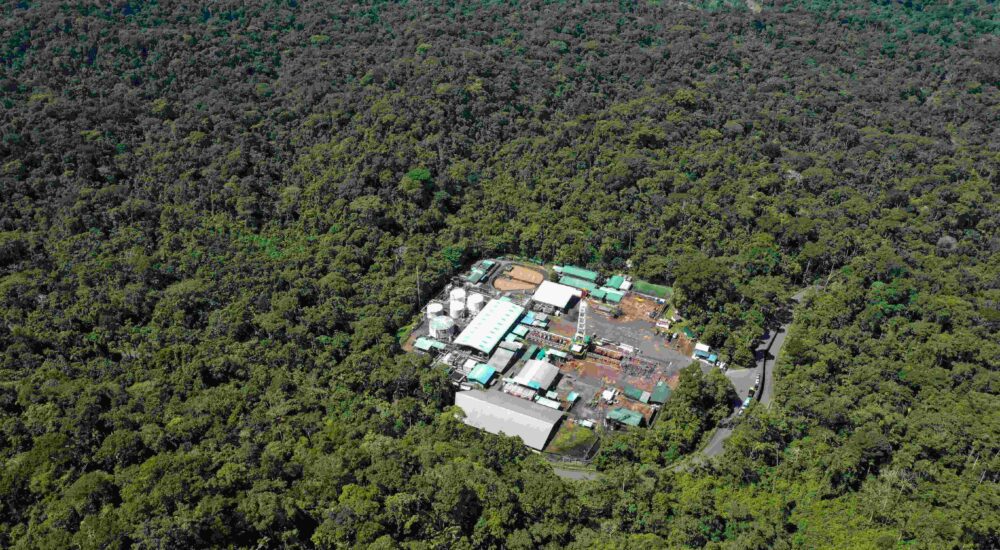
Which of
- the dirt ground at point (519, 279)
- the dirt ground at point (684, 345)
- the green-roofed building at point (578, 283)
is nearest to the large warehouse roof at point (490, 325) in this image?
the dirt ground at point (519, 279)

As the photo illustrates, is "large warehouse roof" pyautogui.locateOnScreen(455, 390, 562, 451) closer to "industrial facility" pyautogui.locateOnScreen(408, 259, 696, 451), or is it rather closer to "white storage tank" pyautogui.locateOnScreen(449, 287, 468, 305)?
"industrial facility" pyautogui.locateOnScreen(408, 259, 696, 451)

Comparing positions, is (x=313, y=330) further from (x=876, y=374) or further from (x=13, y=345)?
(x=876, y=374)

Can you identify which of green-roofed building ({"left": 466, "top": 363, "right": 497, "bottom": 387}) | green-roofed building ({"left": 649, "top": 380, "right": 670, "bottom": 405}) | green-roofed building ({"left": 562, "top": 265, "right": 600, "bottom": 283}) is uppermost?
green-roofed building ({"left": 562, "top": 265, "right": 600, "bottom": 283})

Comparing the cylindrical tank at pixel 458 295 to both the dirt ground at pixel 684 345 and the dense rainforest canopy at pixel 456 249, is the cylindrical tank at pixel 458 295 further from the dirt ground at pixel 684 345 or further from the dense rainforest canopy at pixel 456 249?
the dirt ground at pixel 684 345

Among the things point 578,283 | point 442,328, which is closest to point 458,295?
point 442,328

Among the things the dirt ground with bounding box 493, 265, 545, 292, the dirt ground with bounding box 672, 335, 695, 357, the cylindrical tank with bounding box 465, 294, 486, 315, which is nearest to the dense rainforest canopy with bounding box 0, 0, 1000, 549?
the dirt ground with bounding box 672, 335, 695, 357
